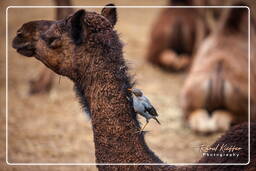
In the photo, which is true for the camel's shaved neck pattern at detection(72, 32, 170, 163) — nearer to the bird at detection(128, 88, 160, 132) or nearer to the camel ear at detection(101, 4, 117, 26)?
the bird at detection(128, 88, 160, 132)

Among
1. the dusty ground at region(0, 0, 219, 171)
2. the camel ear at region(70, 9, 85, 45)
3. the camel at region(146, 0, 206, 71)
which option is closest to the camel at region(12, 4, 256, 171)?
the camel ear at region(70, 9, 85, 45)

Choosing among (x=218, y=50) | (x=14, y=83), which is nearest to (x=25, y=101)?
(x=14, y=83)

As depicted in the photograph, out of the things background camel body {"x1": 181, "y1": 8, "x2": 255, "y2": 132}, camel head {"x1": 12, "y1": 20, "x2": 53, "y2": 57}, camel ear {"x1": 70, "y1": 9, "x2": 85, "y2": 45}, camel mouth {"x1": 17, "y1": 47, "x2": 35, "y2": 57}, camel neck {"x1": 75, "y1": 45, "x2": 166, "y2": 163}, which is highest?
camel ear {"x1": 70, "y1": 9, "x2": 85, "y2": 45}

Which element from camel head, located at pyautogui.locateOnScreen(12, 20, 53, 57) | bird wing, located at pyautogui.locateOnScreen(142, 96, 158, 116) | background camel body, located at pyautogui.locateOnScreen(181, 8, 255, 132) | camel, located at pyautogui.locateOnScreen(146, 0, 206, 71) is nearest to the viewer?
bird wing, located at pyautogui.locateOnScreen(142, 96, 158, 116)

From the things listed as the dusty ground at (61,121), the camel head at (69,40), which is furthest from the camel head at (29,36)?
the dusty ground at (61,121)

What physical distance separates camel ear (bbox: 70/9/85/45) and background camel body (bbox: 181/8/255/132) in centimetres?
315

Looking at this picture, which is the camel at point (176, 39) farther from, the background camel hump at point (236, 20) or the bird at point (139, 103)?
the bird at point (139, 103)

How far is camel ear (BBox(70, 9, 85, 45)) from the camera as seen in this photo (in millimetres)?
3150

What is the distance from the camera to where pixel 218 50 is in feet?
21.6

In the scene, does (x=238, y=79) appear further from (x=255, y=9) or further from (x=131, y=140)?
(x=131, y=140)

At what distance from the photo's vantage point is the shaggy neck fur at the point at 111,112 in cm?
322

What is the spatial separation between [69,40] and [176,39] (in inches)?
223

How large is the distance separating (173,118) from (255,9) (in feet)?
5.16

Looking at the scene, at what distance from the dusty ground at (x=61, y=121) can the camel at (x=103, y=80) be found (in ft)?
3.05
